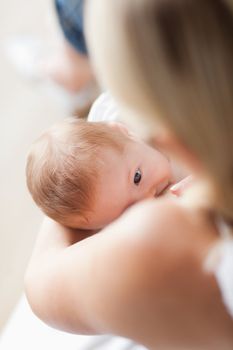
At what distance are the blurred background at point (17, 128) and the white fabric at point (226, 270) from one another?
1085 mm

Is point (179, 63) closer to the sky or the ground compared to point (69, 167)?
closer to the sky

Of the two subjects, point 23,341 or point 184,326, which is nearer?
point 184,326

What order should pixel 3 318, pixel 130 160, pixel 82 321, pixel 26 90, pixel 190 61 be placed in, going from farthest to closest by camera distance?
pixel 26 90
pixel 3 318
pixel 130 160
pixel 82 321
pixel 190 61

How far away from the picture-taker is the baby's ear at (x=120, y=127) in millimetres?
1025

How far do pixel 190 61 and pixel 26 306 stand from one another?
790 millimetres

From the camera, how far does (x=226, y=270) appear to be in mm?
641

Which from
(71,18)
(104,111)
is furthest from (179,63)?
(71,18)

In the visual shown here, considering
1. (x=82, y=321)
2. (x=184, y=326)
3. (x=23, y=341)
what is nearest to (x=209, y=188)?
(x=184, y=326)

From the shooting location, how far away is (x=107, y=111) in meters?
1.09

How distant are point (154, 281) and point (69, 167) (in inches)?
13.8

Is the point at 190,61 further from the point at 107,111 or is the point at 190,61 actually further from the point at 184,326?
the point at 107,111

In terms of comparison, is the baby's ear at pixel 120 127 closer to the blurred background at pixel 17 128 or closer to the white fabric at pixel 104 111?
the white fabric at pixel 104 111

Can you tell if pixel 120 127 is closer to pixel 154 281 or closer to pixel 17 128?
pixel 154 281

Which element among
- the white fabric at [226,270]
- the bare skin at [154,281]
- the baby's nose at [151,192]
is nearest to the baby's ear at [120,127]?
the baby's nose at [151,192]
